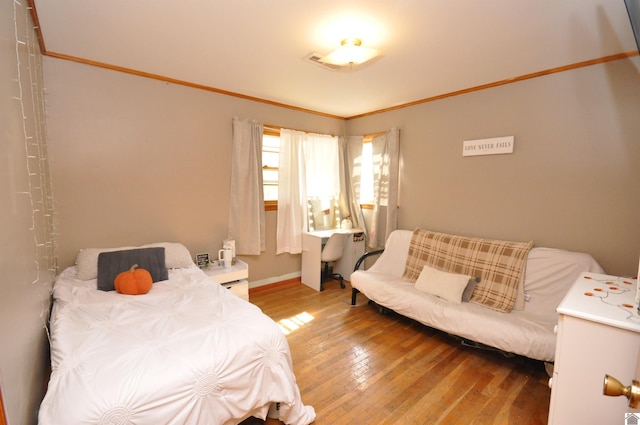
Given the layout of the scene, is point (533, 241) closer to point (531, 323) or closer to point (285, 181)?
point (531, 323)

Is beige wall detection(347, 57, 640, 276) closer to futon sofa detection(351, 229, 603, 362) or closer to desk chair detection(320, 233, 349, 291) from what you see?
futon sofa detection(351, 229, 603, 362)

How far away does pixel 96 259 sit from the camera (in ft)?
8.04

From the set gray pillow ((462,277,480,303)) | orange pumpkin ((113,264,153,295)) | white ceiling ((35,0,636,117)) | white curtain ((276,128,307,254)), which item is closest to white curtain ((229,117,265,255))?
white curtain ((276,128,307,254))

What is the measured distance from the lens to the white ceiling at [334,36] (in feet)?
5.64

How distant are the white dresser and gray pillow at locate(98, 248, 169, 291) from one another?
2.79 metres

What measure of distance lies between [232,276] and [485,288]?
257 centimetres

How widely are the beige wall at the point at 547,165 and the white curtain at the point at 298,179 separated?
1426 millimetres

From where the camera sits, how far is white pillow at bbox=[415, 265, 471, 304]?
268 cm

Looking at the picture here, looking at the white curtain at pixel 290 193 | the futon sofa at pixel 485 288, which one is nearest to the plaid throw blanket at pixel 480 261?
the futon sofa at pixel 485 288

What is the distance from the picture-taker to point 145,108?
2.87m

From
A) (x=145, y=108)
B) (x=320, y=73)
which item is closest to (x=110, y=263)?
(x=145, y=108)

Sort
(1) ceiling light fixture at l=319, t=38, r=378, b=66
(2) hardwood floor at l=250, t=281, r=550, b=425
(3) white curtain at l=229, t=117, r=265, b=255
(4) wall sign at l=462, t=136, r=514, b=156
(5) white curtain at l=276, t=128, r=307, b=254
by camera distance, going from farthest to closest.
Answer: (5) white curtain at l=276, t=128, r=307, b=254 → (3) white curtain at l=229, t=117, r=265, b=255 → (4) wall sign at l=462, t=136, r=514, b=156 → (1) ceiling light fixture at l=319, t=38, r=378, b=66 → (2) hardwood floor at l=250, t=281, r=550, b=425

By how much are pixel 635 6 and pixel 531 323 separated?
2071 millimetres

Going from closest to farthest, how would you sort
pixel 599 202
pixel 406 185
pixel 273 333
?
pixel 273 333 < pixel 599 202 < pixel 406 185
